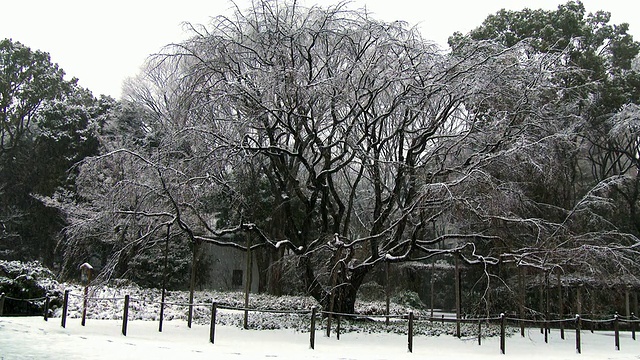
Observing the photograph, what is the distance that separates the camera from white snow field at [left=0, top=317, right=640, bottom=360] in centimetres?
957

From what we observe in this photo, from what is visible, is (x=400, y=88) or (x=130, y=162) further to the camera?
(x=400, y=88)

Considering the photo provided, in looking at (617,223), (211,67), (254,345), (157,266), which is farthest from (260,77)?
(617,223)

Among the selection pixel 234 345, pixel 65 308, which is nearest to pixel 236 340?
pixel 234 345

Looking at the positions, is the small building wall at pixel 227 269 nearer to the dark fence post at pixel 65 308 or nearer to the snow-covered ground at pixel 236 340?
the snow-covered ground at pixel 236 340

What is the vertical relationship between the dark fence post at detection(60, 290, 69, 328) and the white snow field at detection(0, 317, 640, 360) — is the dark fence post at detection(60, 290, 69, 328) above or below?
above

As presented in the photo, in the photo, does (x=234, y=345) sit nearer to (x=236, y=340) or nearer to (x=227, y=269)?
(x=236, y=340)

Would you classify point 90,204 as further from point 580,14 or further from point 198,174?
point 580,14

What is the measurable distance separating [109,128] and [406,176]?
67.5 feet

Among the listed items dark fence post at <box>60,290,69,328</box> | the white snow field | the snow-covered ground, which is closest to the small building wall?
the snow-covered ground

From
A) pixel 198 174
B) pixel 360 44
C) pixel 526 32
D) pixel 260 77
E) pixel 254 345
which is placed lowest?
pixel 254 345

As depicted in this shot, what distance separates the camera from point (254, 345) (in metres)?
11.8

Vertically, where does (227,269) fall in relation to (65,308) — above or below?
above

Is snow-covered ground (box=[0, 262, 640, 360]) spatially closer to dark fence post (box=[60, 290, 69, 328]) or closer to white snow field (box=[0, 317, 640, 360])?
white snow field (box=[0, 317, 640, 360])

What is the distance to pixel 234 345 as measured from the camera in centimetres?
1162
